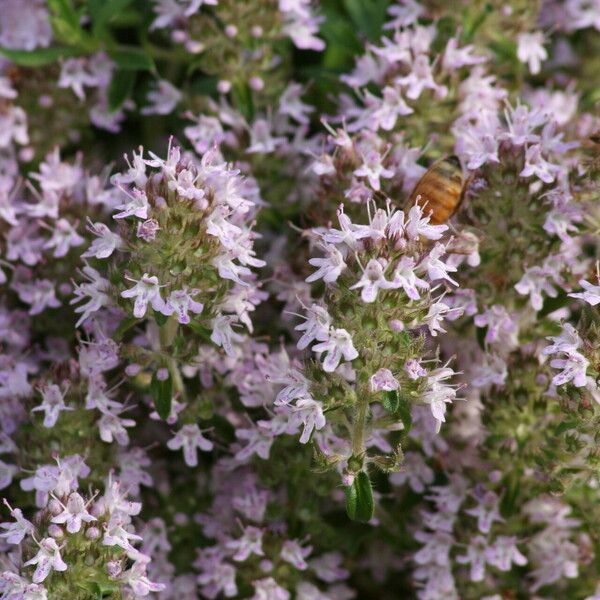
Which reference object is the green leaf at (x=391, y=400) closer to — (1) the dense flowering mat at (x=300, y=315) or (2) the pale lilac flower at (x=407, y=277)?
(1) the dense flowering mat at (x=300, y=315)

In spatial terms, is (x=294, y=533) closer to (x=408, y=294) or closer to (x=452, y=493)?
(x=452, y=493)

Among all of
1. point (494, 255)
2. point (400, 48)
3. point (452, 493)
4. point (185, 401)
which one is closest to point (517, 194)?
point (494, 255)

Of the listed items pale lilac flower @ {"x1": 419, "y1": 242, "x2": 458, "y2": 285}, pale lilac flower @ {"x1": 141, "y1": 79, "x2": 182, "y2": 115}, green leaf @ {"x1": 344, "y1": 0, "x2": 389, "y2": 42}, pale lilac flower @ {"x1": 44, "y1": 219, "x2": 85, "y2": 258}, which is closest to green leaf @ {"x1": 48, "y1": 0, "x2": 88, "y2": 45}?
pale lilac flower @ {"x1": 141, "y1": 79, "x2": 182, "y2": 115}

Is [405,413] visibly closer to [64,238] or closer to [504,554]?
[504,554]

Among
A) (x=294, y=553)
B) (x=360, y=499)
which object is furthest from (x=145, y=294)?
(x=294, y=553)

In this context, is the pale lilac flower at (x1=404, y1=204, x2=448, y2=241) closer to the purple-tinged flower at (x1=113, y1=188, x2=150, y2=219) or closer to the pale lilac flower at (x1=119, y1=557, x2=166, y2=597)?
the purple-tinged flower at (x1=113, y1=188, x2=150, y2=219)

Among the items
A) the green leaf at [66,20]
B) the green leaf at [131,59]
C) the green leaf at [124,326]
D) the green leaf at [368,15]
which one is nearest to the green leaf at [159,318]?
the green leaf at [124,326]
